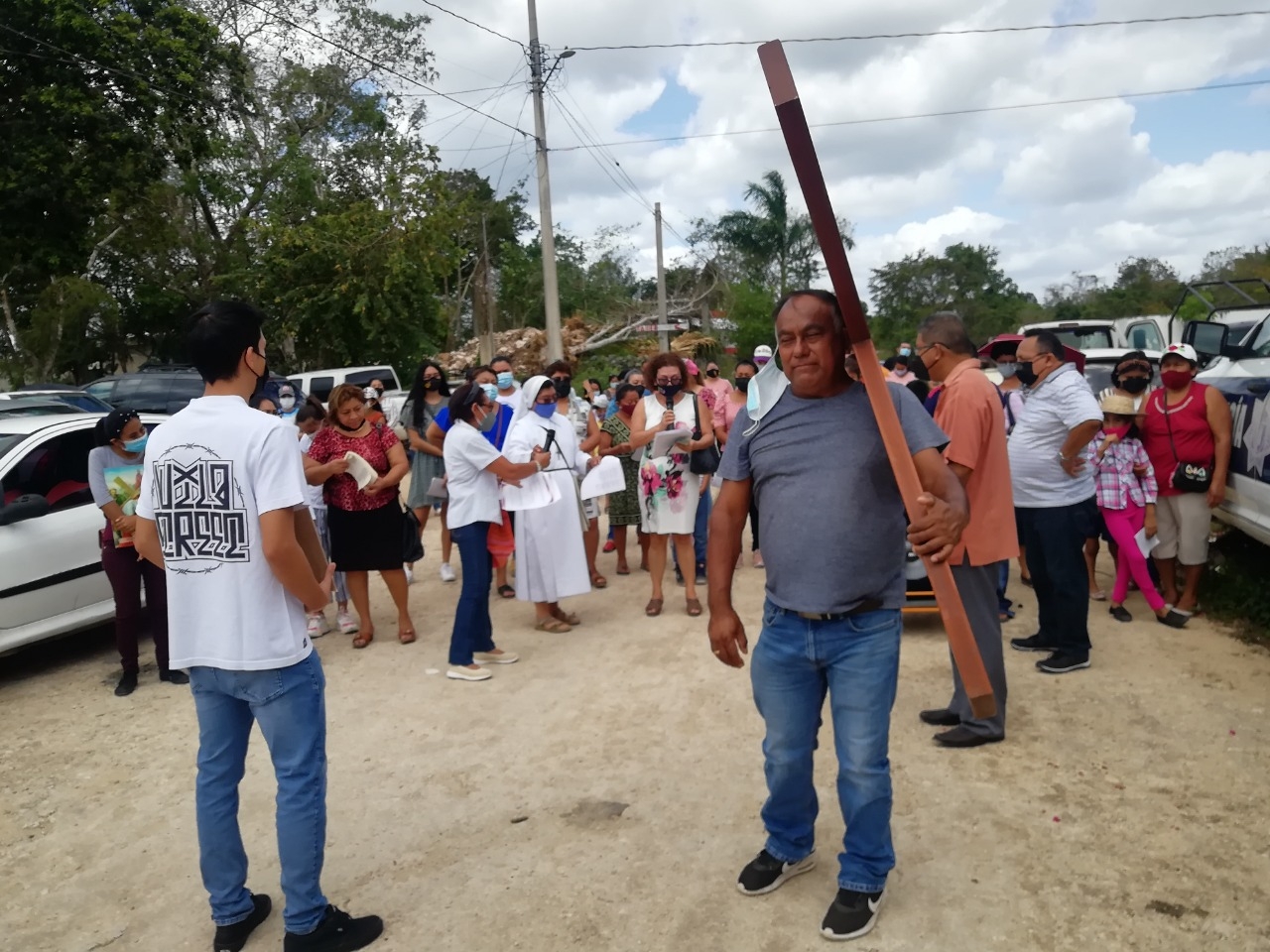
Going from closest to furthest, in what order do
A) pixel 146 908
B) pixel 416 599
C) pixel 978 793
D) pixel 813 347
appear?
pixel 813 347, pixel 146 908, pixel 978 793, pixel 416 599

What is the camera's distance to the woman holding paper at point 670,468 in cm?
694

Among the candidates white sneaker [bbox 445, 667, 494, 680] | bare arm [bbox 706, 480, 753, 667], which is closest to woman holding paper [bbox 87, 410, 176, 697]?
white sneaker [bbox 445, 667, 494, 680]

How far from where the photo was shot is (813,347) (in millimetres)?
2850

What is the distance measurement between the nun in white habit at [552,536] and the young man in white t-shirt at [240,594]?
131 inches

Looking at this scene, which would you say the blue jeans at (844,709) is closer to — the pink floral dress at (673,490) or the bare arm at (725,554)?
the bare arm at (725,554)

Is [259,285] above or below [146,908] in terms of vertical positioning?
above

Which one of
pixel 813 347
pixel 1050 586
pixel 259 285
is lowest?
pixel 1050 586

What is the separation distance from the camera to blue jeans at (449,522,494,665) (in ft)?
18.6

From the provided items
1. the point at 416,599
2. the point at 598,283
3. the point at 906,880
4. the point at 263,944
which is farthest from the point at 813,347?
the point at 598,283

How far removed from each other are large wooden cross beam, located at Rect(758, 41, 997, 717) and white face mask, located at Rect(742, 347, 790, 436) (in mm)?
391

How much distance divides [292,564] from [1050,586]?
13.6ft

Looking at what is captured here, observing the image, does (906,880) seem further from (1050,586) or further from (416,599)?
(416,599)

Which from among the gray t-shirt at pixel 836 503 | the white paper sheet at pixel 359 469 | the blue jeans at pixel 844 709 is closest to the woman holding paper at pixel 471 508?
the white paper sheet at pixel 359 469

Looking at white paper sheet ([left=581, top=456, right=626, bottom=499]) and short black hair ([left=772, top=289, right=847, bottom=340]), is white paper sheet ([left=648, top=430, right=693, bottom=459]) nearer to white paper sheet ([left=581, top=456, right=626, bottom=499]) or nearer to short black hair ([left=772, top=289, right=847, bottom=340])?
white paper sheet ([left=581, top=456, right=626, bottom=499])
